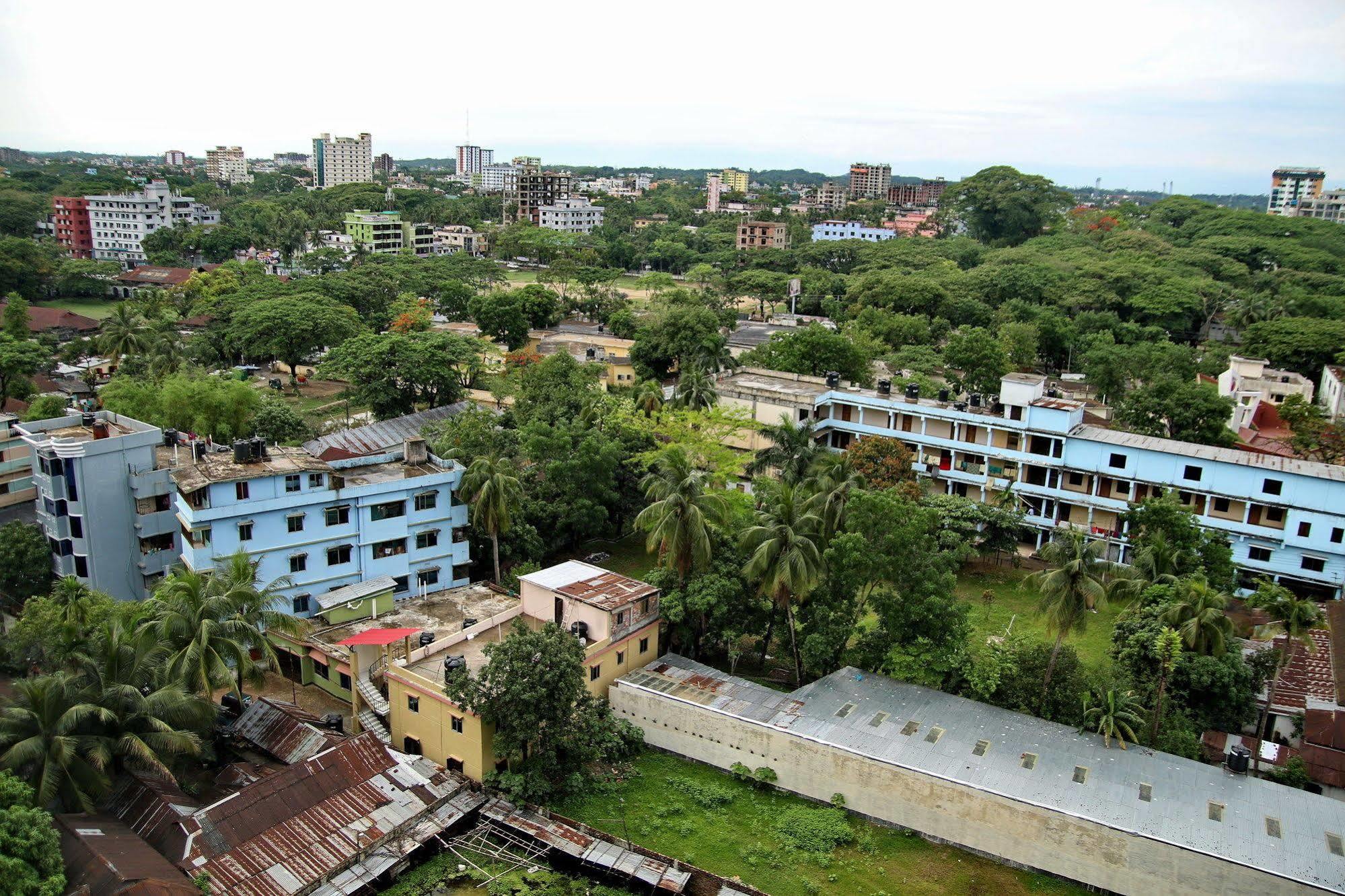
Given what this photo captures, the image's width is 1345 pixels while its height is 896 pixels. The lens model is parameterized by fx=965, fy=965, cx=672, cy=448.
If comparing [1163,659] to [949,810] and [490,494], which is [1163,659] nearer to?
[949,810]

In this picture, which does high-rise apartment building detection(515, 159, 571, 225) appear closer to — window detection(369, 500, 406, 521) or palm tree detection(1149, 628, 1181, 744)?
window detection(369, 500, 406, 521)

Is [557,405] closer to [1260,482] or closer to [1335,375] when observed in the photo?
[1260,482]

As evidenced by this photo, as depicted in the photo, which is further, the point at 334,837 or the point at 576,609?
the point at 576,609

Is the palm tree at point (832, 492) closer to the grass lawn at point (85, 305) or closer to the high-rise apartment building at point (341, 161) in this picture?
the grass lawn at point (85, 305)

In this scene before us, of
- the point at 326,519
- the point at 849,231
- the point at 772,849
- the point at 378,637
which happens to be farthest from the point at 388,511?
the point at 849,231

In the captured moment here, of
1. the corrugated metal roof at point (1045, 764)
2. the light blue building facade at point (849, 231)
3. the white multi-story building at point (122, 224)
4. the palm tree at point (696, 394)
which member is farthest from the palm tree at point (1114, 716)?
the light blue building facade at point (849, 231)

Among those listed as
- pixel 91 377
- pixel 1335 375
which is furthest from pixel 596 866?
pixel 1335 375
